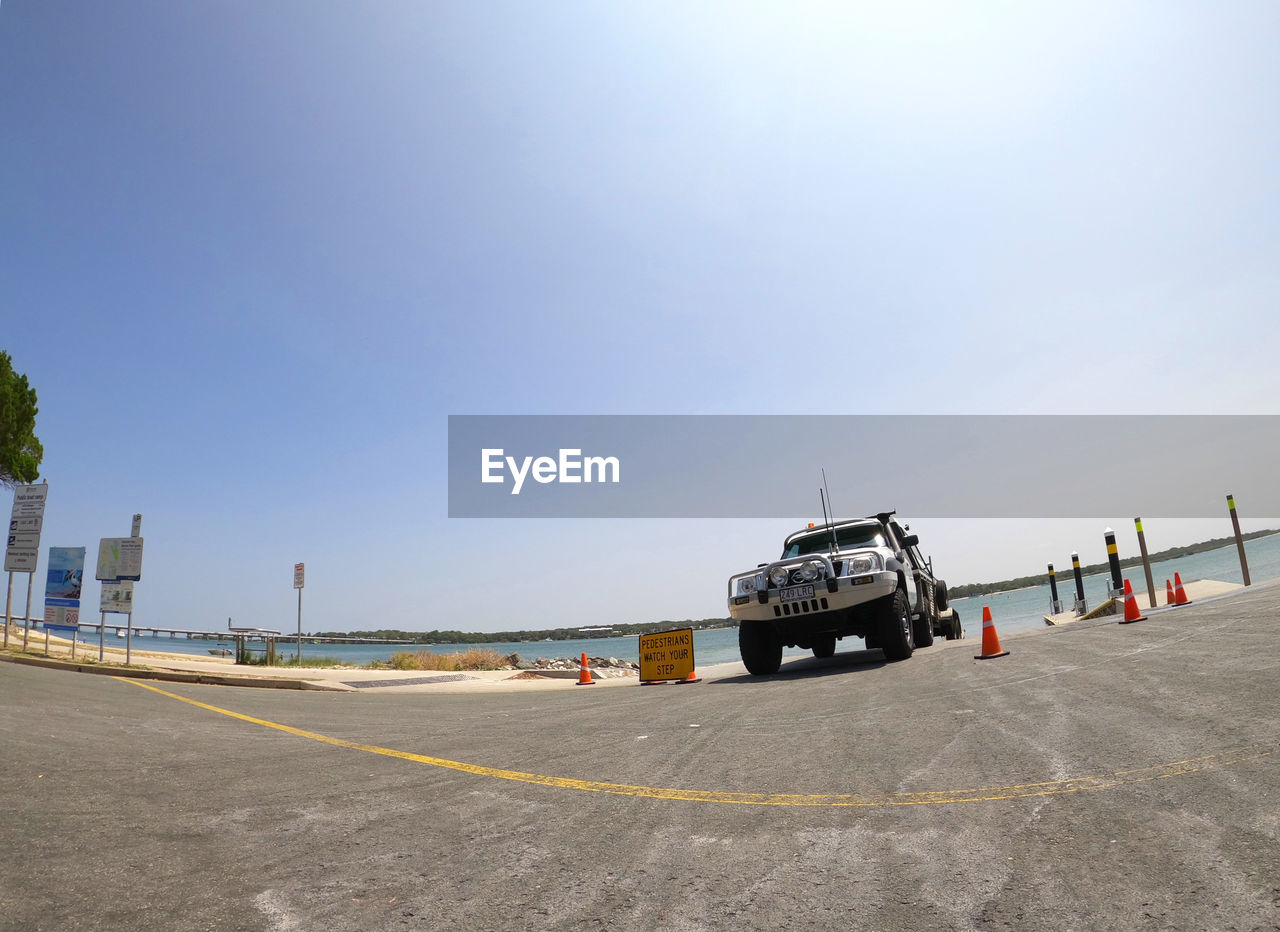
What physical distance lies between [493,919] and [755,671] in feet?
30.9

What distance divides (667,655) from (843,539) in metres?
4.25

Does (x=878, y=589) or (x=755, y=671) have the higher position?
(x=878, y=589)

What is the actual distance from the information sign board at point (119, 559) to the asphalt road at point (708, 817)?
11462 millimetres

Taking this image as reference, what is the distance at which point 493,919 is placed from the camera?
89.8 inches

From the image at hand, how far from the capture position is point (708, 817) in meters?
3.24

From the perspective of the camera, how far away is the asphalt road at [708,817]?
2262mm

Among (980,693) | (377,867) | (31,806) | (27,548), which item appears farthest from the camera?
(27,548)

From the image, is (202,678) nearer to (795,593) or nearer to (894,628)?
(795,593)

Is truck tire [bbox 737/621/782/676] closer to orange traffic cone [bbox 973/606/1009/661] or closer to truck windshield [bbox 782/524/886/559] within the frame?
truck windshield [bbox 782/524/886/559]

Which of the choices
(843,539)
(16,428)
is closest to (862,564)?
(843,539)

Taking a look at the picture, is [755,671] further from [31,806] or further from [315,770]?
[31,806]

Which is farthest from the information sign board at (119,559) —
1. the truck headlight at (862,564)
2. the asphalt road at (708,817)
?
the truck headlight at (862,564)

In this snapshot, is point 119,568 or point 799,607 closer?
point 799,607

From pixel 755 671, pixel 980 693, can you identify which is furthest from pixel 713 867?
pixel 755 671
